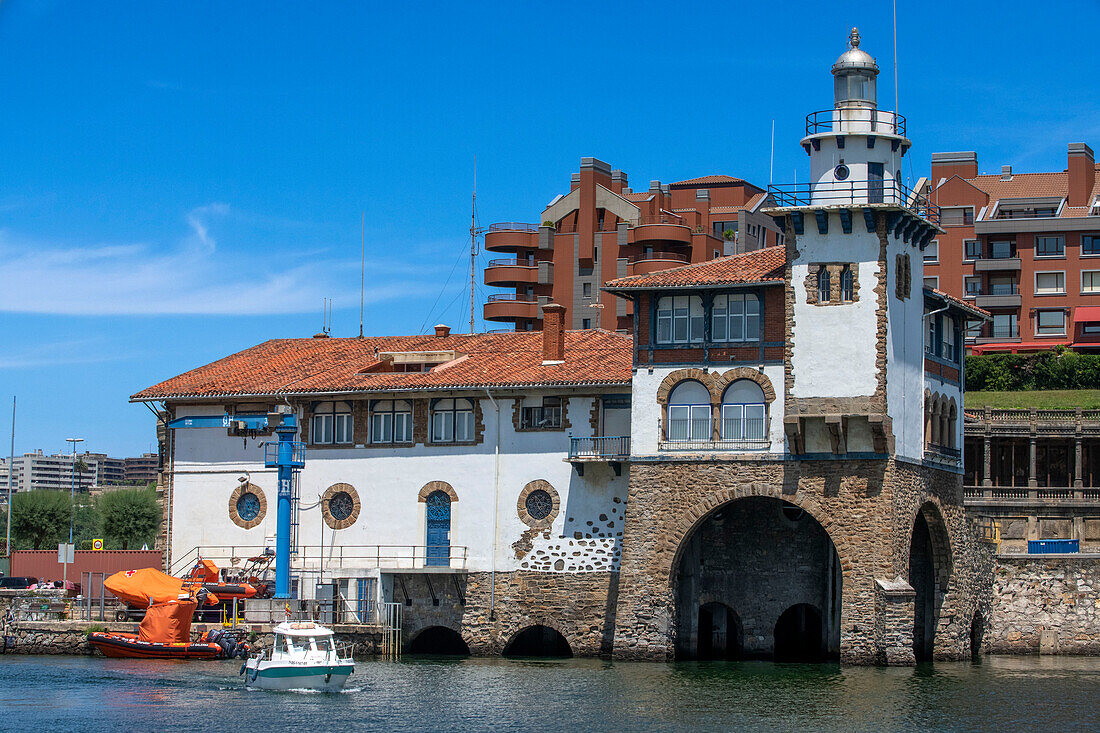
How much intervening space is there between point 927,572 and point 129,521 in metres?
60.1

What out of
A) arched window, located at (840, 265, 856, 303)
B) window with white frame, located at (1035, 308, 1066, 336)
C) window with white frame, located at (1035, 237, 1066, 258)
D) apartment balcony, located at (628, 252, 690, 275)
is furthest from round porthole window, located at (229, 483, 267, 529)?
window with white frame, located at (1035, 237, 1066, 258)

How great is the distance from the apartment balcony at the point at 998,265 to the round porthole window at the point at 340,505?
50.8 metres

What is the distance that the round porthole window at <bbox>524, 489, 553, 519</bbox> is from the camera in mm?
A: 62656

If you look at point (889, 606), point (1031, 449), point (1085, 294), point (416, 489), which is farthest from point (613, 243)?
point (889, 606)

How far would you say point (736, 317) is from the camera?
196 ft

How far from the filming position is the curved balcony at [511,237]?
112625 mm

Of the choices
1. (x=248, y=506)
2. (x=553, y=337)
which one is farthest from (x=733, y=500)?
(x=248, y=506)

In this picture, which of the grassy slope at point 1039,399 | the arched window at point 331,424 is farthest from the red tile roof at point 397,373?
the grassy slope at point 1039,399

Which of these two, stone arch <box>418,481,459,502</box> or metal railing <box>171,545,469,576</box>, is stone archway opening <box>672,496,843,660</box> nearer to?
metal railing <box>171,545,469,576</box>

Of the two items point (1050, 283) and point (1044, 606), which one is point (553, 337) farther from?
point (1050, 283)

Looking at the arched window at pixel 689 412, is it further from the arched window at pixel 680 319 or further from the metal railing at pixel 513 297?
the metal railing at pixel 513 297

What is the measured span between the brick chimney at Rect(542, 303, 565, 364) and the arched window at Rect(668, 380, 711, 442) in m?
6.27

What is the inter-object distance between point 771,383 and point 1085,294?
4788cm

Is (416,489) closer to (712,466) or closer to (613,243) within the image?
(712,466)
